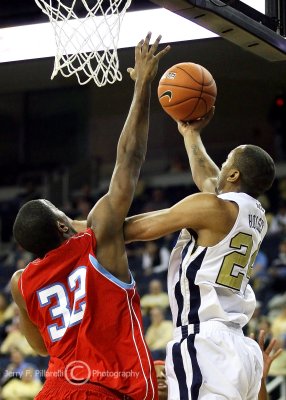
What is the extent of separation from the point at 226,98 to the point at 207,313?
1145 cm

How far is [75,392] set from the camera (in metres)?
3.40

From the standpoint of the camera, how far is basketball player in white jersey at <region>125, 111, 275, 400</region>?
3.60 meters

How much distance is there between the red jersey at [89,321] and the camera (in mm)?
3400

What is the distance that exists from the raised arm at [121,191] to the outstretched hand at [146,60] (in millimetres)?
44

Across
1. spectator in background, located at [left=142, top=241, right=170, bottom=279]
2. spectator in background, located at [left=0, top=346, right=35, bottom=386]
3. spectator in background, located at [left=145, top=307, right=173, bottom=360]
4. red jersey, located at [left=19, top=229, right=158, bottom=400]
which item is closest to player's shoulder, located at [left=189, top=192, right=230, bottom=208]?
red jersey, located at [left=19, top=229, right=158, bottom=400]

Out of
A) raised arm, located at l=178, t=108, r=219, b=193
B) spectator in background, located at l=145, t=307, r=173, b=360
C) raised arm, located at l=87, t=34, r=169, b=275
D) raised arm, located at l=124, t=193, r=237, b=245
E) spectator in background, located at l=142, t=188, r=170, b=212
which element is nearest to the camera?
raised arm, located at l=87, t=34, r=169, b=275

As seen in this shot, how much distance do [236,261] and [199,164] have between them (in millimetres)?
761

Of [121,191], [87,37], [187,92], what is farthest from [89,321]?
[87,37]

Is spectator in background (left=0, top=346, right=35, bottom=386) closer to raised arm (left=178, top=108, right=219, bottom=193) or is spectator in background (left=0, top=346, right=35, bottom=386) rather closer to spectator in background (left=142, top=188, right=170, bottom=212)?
spectator in background (left=142, top=188, right=170, bottom=212)

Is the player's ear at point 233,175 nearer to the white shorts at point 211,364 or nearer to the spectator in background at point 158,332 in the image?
the white shorts at point 211,364

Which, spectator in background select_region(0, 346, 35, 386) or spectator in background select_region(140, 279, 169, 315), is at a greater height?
spectator in background select_region(140, 279, 169, 315)

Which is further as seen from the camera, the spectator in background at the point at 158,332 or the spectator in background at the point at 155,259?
the spectator in background at the point at 155,259

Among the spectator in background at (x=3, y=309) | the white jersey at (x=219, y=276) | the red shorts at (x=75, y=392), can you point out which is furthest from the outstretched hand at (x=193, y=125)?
the spectator in background at (x=3, y=309)

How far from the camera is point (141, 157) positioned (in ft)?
11.8
